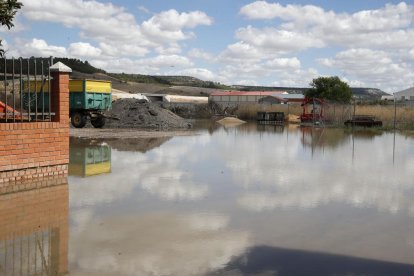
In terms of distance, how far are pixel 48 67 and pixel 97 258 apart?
6399 mm

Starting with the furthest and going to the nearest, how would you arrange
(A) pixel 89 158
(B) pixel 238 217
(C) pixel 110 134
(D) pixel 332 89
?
(D) pixel 332 89 < (C) pixel 110 134 < (A) pixel 89 158 < (B) pixel 238 217

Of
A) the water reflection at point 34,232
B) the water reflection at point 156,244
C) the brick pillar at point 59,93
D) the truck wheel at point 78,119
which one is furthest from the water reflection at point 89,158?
the truck wheel at point 78,119

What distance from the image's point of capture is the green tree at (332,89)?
66.5 meters

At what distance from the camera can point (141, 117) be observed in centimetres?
3272

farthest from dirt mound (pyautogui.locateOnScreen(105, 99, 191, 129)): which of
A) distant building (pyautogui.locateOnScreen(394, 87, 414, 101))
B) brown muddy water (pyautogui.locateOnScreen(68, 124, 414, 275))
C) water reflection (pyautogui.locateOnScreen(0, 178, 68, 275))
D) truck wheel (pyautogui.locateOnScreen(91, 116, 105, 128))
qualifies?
distant building (pyautogui.locateOnScreen(394, 87, 414, 101))

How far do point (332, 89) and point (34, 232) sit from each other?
63.9m

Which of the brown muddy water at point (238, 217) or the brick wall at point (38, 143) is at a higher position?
the brick wall at point (38, 143)

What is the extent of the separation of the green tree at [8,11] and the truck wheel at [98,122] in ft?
52.7

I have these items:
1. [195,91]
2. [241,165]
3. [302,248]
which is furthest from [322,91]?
[302,248]

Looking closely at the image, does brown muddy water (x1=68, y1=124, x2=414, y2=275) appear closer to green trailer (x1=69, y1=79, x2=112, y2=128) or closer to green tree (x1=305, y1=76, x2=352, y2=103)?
green trailer (x1=69, y1=79, x2=112, y2=128)

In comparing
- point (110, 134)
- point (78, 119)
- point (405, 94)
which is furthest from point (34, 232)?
point (405, 94)

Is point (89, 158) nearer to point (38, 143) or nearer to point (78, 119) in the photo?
point (38, 143)

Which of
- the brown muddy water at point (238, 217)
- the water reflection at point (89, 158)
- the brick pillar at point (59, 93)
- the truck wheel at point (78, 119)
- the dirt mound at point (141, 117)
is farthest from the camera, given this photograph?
the dirt mound at point (141, 117)

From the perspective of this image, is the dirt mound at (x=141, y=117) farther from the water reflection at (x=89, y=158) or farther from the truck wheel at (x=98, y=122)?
the water reflection at (x=89, y=158)
